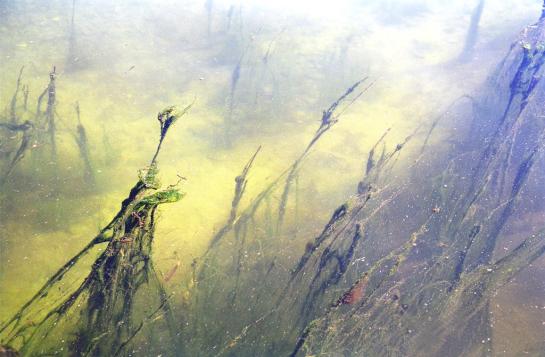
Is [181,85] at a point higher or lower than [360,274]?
higher

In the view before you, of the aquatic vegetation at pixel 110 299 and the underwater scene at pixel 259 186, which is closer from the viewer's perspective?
the aquatic vegetation at pixel 110 299

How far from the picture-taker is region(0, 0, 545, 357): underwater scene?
10.9ft

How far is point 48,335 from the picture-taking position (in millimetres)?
3055

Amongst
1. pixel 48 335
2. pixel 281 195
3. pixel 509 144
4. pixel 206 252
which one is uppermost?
pixel 509 144

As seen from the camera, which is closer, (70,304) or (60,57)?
(70,304)

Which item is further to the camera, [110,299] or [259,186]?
[259,186]

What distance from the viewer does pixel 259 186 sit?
432 centimetres

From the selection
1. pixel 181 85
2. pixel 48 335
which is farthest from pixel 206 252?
pixel 181 85

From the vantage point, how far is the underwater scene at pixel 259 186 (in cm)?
332

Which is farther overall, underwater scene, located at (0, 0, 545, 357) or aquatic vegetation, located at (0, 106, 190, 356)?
underwater scene, located at (0, 0, 545, 357)

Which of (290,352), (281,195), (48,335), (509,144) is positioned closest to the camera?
(48,335)

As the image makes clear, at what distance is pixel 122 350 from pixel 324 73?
4544 millimetres

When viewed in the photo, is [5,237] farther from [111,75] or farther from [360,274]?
[360,274]

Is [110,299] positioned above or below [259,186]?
below
